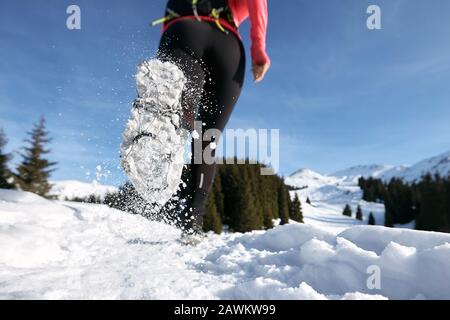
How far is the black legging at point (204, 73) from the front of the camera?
2391mm

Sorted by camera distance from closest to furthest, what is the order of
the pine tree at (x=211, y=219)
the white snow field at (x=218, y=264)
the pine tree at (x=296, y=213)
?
the white snow field at (x=218, y=264) → the pine tree at (x=211, y=219) → the pine tree at (x=296, y=213)

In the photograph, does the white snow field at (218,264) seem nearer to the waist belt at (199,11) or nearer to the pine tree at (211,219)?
the waist belt at (199,11)

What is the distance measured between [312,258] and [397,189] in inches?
3315

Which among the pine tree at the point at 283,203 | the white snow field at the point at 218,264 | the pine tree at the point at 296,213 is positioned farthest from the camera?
the pine tree at the point at 296,213

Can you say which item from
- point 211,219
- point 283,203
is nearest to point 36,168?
point 211,219

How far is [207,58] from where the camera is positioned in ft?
8.23

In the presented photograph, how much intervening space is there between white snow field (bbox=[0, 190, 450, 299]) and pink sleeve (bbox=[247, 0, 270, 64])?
1.38 meters

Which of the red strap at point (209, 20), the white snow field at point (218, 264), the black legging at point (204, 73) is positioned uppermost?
the red strap at point (209, 20)

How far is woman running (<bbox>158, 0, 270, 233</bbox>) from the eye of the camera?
2400mm

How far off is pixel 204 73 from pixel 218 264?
4.56ft

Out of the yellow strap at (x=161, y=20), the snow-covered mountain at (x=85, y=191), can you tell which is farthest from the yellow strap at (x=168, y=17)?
the snow-covered mountain at (x=85, y=191)

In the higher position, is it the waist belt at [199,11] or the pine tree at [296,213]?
the waist belt at [199,11]

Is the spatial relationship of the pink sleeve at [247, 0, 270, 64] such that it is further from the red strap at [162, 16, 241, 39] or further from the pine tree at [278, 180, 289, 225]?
the pine tree at [278, 180, 289, 225]
